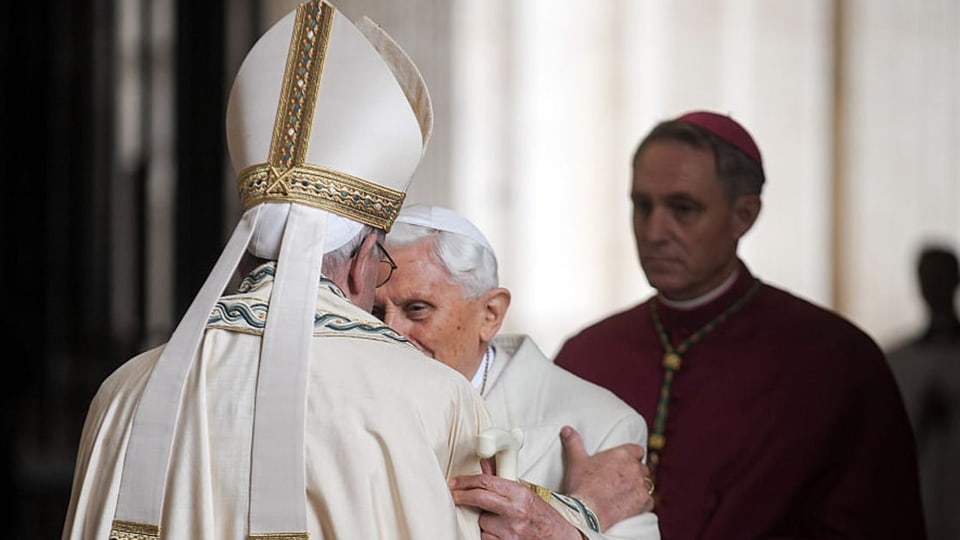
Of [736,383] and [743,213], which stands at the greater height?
[743,213]

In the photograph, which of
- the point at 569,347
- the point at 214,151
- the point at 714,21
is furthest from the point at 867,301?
the point at 569,347

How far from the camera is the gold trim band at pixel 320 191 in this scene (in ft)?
8.94

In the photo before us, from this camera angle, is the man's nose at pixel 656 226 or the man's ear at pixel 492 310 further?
the man's nose at pixel 656 226

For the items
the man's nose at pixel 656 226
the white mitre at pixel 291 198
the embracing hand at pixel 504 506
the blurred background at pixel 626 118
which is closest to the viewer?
the white mitre at pixel 291 198

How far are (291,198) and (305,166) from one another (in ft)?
0.20

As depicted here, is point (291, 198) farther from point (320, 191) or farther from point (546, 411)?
point (546, 411)

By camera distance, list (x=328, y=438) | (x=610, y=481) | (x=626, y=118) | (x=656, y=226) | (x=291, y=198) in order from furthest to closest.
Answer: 1. (x=626, y=118)
2. (x=656, y=226)
3. (x=610, y=481)
4. (x=291, y=198)
5. (x=328, y=438)

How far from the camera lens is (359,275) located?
2781mm

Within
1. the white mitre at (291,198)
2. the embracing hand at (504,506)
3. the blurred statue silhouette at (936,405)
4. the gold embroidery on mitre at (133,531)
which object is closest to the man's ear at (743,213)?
the white mitre at (291,198)

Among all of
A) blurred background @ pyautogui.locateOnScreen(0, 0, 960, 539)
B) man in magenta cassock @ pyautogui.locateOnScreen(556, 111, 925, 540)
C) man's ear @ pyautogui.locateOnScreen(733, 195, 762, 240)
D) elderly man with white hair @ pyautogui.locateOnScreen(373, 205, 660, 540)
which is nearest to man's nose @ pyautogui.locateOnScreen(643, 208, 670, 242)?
man in magenta cassock @ pyautogui.locateOnScreen(556, 111, 925, 540)

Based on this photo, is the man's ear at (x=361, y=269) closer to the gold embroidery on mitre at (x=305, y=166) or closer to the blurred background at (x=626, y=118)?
the gold embroidery on mitre at (x=305, y=166)

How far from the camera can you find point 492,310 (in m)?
3.47

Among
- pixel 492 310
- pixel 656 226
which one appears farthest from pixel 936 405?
pixel 492 310

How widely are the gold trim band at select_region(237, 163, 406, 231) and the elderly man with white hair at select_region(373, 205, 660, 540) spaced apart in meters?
0.62
